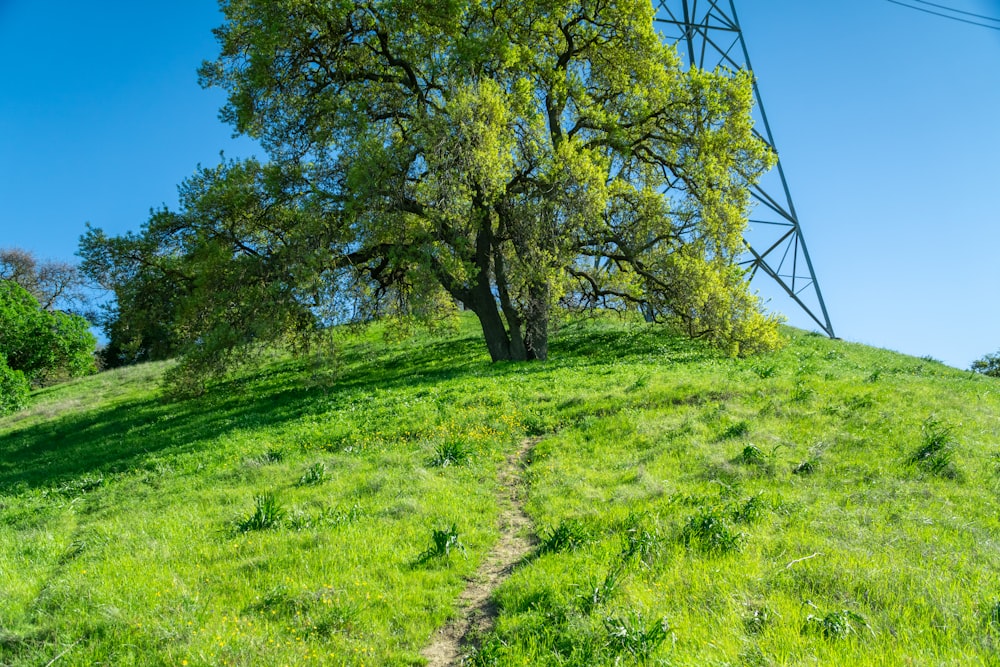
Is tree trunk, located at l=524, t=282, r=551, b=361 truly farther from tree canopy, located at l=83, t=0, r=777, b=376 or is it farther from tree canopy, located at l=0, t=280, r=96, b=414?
tree canopy, located at l=0, t=280, r=96, b=414

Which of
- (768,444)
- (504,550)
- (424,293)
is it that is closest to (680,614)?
(504,550)

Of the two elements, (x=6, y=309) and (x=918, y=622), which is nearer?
(x=918, y=622)

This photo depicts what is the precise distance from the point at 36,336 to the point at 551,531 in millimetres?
45563

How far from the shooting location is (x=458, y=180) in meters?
20.4

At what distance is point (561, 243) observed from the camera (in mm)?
21922

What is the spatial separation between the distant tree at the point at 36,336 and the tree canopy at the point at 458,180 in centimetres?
2432

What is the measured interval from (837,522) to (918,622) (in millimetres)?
2435

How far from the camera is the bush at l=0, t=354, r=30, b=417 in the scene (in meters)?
33.2

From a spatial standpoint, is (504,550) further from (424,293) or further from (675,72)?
(675,72)

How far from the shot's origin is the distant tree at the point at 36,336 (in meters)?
38.9

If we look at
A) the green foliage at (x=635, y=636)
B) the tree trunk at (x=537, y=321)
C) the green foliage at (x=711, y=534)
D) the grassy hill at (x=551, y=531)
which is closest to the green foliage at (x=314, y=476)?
the grassy hill at (x=551, y=531)

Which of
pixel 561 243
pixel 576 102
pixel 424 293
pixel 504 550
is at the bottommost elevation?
pixel 504 550

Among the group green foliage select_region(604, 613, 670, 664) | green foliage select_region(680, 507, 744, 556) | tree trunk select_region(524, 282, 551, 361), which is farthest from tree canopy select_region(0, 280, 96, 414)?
green foliage select_region(604, 613, 670, 664)

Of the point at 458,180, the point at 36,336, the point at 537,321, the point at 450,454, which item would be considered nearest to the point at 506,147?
the point at 458,180
